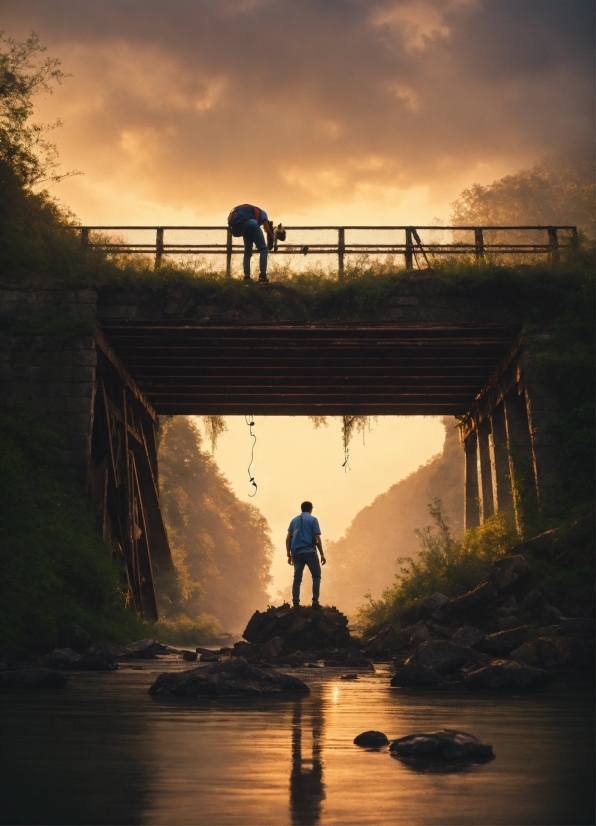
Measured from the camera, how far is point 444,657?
8.53 metres

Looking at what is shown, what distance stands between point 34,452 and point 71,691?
8.92 meters

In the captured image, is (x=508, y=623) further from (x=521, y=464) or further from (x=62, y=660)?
(x=62, y=660)

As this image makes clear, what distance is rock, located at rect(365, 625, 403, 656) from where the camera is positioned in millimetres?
12602

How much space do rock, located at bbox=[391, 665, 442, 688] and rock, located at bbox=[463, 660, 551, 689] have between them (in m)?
→ 0.47

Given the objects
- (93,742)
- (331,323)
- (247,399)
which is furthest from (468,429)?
(93,742)

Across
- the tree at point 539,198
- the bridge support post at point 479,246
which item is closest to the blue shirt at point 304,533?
the bridge support post at point 479,246

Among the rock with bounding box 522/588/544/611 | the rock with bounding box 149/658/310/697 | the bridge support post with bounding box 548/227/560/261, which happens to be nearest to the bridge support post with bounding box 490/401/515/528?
the bridge support post with bounding box 548/227/560/261

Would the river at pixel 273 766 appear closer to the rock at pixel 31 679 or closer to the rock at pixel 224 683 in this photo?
the rock at pixel 224 683

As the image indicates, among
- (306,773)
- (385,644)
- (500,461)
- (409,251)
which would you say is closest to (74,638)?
(385,644)

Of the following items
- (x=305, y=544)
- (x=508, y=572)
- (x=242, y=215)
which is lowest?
(x=508, y=572)

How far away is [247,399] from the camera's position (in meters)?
22.5

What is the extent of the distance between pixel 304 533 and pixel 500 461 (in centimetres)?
643

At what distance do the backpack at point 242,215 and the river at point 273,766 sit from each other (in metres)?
11.7

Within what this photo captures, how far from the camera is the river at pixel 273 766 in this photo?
8.79 ft
